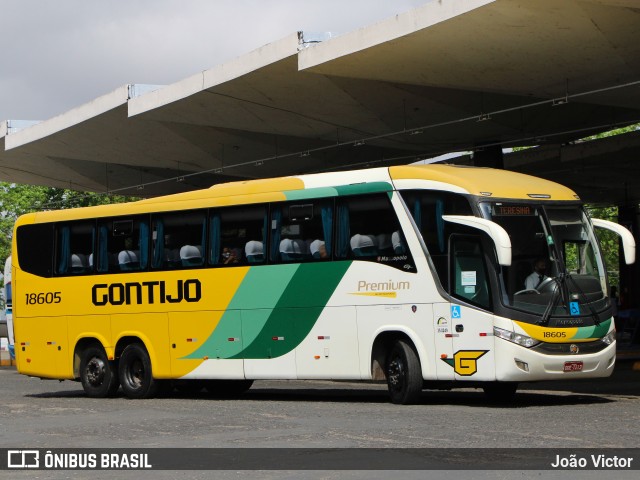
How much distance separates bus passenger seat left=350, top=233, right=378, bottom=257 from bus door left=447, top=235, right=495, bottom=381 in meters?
1.30

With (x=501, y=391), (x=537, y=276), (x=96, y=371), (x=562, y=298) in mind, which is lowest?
(x=501, y=391)

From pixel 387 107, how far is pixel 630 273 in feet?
65.8

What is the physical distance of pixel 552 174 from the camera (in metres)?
43.5

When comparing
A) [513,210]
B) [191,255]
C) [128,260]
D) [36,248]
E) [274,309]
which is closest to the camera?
[513,210]

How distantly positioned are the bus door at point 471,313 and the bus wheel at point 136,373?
592 centimetres

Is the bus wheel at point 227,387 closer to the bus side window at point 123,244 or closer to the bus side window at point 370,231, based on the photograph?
the bus side window at point 123,244

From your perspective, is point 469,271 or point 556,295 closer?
point 556,295

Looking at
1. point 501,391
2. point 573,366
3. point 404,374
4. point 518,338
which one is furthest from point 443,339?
point 501,391

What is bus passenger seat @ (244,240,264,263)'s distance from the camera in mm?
19828

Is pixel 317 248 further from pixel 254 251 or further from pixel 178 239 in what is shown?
pixel 178 239

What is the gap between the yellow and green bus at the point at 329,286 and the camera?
17219 mm

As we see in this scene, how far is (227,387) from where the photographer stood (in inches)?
881

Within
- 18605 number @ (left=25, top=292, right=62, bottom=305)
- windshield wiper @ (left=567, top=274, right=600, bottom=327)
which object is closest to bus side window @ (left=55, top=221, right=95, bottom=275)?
18605 number @ (left=25, top=292, right=62, bottom=305)

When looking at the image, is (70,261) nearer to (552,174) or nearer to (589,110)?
(589,110)
